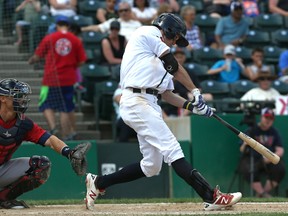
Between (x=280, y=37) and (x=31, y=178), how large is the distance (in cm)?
867

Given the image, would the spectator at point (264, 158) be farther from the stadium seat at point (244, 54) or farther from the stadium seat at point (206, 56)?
the stadium seat at point (244, 54)

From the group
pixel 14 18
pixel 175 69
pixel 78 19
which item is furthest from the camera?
pixel 78 19

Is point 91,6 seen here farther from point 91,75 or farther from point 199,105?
point 199,105

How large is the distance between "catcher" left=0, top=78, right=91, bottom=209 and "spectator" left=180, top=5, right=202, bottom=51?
7006 mm

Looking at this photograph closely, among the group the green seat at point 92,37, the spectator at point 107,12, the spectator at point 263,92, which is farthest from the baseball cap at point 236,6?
the green seat at point 92,37

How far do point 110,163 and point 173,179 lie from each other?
2.95 ft

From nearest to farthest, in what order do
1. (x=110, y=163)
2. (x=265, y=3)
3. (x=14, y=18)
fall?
1. (x=110, y=163)
2. (x=14, y=18)
3. (x=265, y=3)

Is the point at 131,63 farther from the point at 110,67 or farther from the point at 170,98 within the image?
the point at 110,67

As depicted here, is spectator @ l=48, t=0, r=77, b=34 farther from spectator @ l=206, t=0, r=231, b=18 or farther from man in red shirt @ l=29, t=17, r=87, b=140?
spectator @ l=206, t=0, r=231, b=18

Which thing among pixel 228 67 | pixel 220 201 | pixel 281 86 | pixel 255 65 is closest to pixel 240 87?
pixel 228 67

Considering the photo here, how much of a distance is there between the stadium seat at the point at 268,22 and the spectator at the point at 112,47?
333 cm

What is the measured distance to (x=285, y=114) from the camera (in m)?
14.1

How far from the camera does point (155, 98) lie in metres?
9.05

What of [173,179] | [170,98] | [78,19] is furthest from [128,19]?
[170,98]
